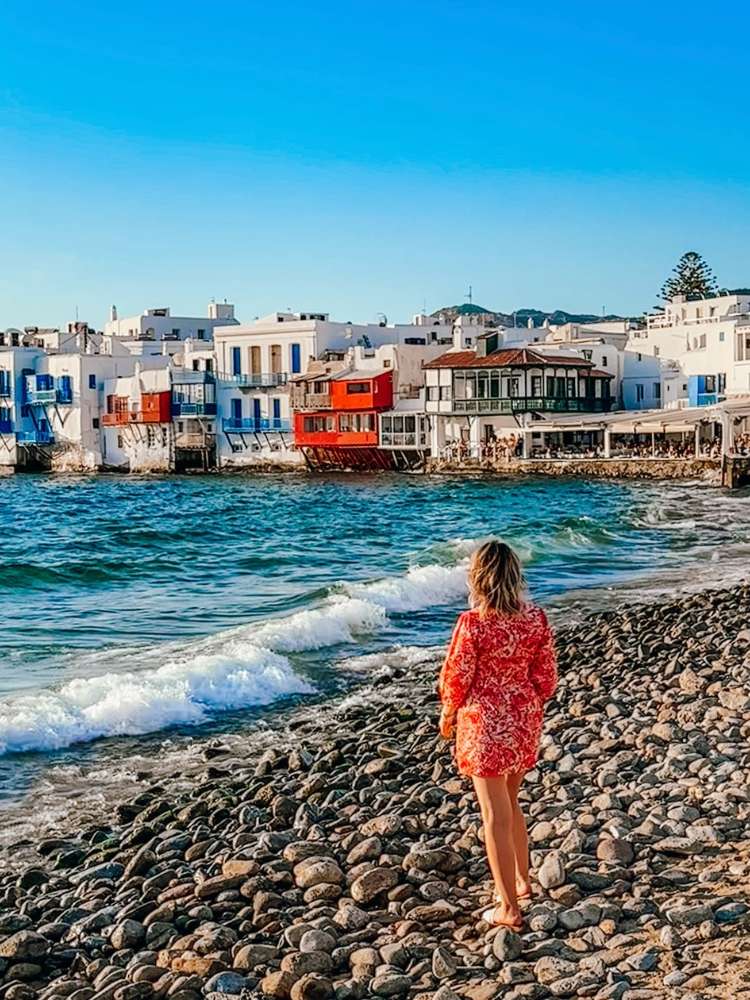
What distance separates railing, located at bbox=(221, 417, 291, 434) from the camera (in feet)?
264

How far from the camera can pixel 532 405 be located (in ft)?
230

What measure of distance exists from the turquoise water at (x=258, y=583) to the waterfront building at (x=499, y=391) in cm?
1643

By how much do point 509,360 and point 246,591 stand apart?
4804cm

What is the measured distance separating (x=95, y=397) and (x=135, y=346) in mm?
9452

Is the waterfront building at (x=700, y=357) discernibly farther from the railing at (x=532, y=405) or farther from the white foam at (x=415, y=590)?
the white foam at (x=415, y=590)

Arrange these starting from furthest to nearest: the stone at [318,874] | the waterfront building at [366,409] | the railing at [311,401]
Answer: the railing at [311,401], the waterfront building at [366,409], the stone at [318,874]

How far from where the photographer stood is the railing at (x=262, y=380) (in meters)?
80.6

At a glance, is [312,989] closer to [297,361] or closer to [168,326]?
[297,361]

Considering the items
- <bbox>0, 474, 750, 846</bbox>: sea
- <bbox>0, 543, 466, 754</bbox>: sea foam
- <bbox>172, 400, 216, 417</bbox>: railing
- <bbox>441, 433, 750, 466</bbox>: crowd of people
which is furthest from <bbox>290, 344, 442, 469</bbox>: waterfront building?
<bbox>0, 543, 466, 754</bbox>: sea foam

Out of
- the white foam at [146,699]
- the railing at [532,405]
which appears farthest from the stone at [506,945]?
the railing at [532,405]

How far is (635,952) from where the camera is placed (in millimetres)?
5289

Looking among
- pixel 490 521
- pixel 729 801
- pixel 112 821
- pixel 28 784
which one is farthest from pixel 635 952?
pixel 490 521

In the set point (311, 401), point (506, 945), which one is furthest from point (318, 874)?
point (311, 401)

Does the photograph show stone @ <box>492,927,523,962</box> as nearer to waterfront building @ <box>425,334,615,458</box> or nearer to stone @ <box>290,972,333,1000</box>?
stone @ <box>290,972,333,1000</box>
